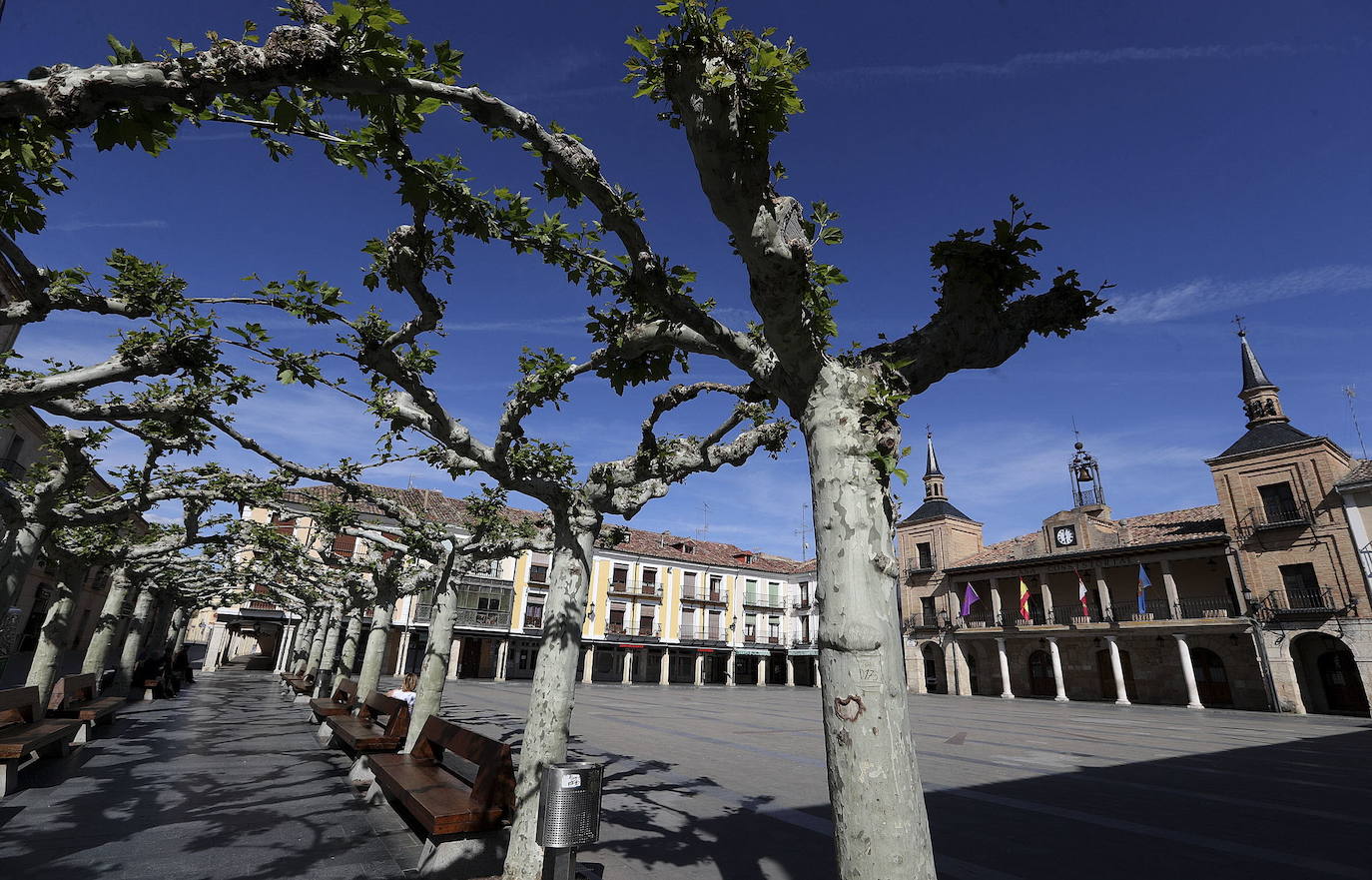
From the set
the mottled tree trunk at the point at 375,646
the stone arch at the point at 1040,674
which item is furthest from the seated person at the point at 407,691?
the stone arch at the point at 1040,674

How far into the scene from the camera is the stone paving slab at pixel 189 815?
4.96 m

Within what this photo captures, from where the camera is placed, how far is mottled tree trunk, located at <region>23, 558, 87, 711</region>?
35.3 feet

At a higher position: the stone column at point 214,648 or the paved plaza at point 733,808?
the stone column at point 214,648

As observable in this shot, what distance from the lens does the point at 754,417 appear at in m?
7.86

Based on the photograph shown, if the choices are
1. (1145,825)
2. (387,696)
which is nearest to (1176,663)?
(1145,825)

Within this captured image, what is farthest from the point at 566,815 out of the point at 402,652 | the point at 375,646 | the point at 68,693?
the point at 402,652

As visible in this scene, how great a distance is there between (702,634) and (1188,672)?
89.7 ft

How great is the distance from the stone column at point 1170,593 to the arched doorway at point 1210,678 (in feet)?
6.98

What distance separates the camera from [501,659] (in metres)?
37.2

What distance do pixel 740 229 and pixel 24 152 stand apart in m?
3.01

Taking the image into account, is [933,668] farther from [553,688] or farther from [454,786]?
[553,688]

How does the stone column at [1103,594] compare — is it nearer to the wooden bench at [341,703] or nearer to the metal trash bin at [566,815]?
the wooden bench at [341,703]

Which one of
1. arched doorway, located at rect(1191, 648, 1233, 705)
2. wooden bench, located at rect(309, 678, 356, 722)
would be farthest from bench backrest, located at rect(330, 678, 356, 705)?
arched doorway, located at rect(1191, 648, 1233, 705)

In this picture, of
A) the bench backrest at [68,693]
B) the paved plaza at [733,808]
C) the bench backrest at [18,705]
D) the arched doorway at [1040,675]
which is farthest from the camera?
the arched doorway at [1040,675]
